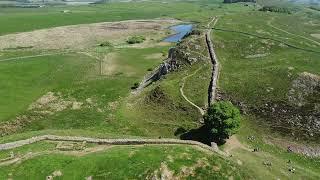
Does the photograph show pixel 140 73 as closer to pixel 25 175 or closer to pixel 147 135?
pixel 147 135

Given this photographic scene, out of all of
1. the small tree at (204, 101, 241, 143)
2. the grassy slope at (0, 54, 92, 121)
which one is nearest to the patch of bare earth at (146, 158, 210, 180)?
the small tree at (204, 101, 241, 143)

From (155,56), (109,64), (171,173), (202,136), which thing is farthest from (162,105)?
(155,56)

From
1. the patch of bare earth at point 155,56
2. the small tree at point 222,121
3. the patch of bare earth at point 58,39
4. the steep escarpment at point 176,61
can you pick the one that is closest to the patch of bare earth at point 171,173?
the small tree at point 222,121

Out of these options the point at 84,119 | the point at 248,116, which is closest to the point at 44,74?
the point at 84,119

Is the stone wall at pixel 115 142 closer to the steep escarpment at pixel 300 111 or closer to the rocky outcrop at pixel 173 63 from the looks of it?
the steep escarpment at pixel 300 111

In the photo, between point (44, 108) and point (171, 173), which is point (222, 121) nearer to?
point (171, 173)

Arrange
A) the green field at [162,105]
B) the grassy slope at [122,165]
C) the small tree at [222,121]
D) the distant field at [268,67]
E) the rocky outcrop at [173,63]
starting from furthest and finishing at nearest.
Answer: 1. the rocky outcrop at [173,63]
2. the distant field at [268,67]
3. the small tree at [222,121]
4. the green field at [162,105]
5. the grassy slope at [122,165]
